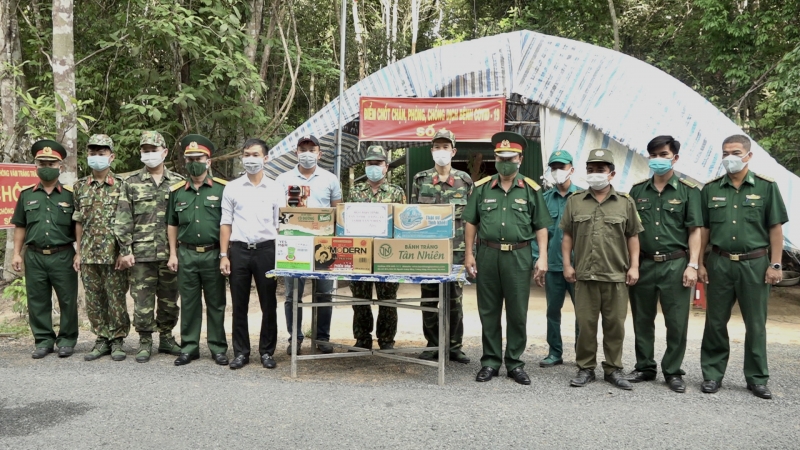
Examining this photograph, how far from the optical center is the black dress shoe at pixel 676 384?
4.85m

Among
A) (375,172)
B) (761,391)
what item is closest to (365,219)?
(375,172)

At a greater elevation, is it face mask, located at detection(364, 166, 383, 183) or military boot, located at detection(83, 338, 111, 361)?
face mask, located at detection(364, 166, 383, 183)

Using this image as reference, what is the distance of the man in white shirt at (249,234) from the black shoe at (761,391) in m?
3.70

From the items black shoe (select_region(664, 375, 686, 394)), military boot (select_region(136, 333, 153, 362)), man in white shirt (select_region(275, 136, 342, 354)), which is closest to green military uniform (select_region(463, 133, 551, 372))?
black shoe (select_region(664, 375, 686, 394))

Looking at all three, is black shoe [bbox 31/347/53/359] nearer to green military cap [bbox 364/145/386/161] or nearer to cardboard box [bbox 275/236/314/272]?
cardboard box [bbox 275/236/314/272]

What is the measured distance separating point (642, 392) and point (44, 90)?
9878 millimetres

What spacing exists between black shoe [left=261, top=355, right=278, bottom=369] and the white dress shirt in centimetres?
98

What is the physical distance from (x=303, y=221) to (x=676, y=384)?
3.06m

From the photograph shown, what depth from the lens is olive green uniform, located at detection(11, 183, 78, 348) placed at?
573 cm

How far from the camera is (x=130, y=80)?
32.0ft

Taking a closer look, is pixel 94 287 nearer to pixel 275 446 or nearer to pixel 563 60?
pixel 275 446

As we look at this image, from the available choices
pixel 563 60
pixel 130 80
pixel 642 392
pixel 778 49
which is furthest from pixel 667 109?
pixel 130 80

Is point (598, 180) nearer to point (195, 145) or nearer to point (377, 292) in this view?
point (377, 292)

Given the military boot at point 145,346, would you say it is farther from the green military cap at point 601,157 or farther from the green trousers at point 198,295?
the green military cap at point 601,157
